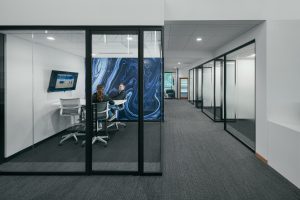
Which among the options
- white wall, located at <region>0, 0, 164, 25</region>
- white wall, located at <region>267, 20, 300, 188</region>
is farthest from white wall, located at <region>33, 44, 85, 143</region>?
white wall, located at <region>267, 20, 300, 188</region>

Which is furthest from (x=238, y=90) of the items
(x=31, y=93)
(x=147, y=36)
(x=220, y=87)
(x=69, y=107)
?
(x=31, y=93)

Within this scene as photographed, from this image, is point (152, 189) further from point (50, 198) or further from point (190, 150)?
point (190, 150)

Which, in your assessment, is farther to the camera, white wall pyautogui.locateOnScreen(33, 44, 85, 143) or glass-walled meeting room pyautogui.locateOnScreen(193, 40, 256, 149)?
glass-walled meeting room pyautogui.locateOnScreen(193, 40, 256, 149)

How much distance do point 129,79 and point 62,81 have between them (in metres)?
1.75

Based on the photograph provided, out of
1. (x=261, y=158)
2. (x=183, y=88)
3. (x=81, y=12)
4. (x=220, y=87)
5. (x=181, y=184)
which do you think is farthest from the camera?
(x=183, y=88)

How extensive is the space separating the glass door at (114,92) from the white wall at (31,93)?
2.21 ft

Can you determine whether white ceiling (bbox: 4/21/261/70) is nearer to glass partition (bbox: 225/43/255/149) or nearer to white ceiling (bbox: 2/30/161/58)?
white ceiling (bbox: 2/30/161/58)

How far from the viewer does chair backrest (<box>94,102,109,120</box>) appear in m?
3.76

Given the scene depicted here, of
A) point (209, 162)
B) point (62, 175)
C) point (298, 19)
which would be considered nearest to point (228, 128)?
point (209, 162)

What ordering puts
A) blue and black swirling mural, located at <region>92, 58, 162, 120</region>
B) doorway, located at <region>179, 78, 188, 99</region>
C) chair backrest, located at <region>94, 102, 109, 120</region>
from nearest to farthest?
chair backrest, located at <region>94, 102, 109, 120</region>, blue and black swirling mural, located at <region>92, 58, 162, 120</region>, doorway, located at <region>179, 78, 188, 99</region>

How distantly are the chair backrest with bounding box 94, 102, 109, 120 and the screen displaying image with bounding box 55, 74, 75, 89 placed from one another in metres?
1.03

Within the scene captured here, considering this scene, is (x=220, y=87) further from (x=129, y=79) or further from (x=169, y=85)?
(x=169, y=85)

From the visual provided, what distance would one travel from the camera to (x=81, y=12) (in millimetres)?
2451

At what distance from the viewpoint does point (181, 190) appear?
2.20m
